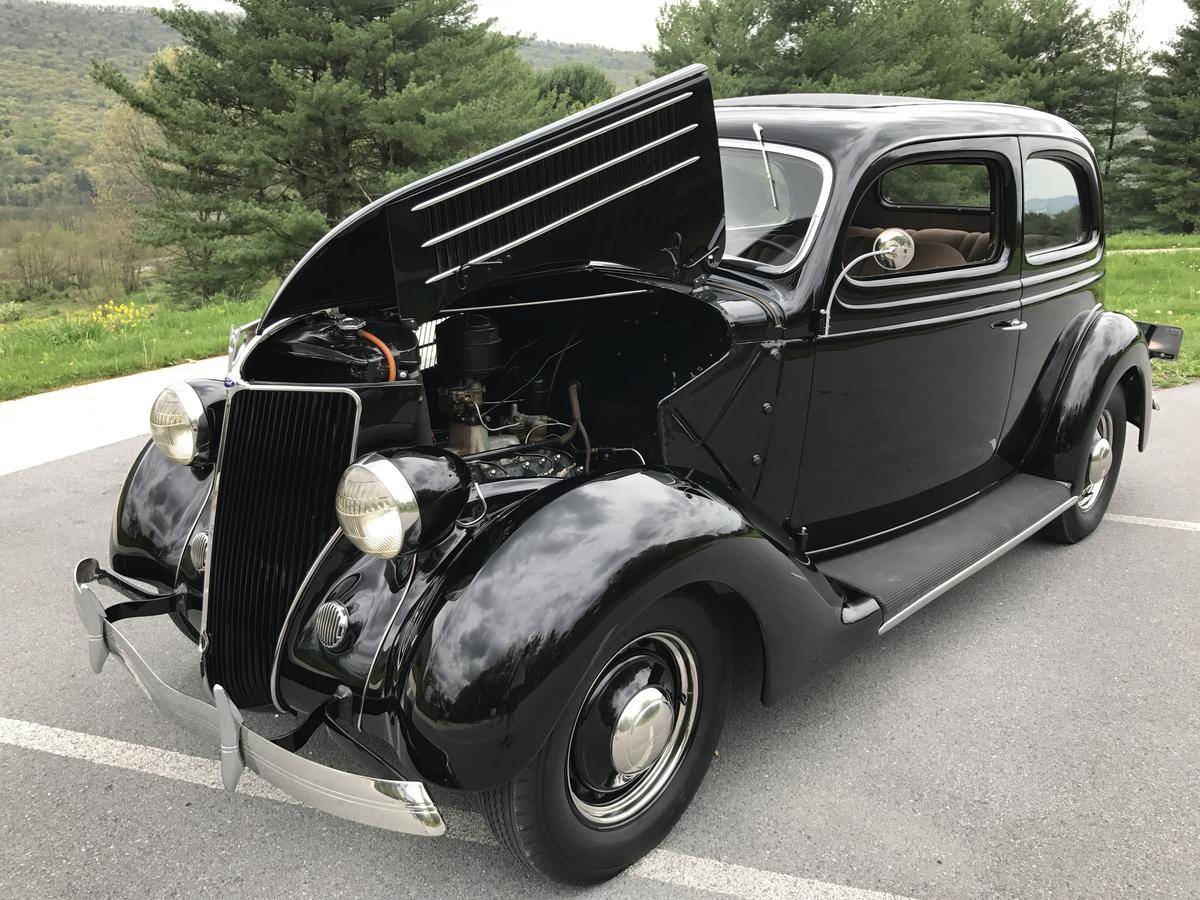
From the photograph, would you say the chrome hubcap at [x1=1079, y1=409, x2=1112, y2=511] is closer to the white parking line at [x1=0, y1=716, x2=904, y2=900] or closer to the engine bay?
the engine bay

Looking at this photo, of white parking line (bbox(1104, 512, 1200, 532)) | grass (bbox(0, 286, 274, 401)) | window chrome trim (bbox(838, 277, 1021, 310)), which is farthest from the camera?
grass (bbox(0, 286, 274, 401))

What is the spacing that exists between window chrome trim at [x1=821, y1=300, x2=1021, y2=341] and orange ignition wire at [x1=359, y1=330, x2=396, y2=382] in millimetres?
1341

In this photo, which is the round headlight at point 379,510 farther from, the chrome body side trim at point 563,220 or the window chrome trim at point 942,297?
the window chrome trim at point 942,297

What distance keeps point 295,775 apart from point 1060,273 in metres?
3.51

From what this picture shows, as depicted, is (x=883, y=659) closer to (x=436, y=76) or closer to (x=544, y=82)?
(x=436, y=76)

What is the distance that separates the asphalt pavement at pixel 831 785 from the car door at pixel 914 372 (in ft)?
Answer: 1.85

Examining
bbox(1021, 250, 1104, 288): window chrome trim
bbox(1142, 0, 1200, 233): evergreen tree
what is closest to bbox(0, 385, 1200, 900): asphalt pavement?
bbox(1021, 250, 1104, 288): window chrome trim

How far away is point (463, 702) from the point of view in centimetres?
173

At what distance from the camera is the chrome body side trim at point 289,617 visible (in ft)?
6.84

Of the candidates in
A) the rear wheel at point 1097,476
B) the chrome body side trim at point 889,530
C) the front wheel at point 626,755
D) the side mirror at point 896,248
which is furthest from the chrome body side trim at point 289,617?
the rear wheel at point 1097,476

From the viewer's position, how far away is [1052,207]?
12.1 feet

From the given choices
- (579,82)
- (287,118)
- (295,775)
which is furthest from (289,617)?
(579,82)

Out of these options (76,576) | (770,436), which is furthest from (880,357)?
(76,576)

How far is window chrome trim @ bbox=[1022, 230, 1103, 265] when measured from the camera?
351cm
